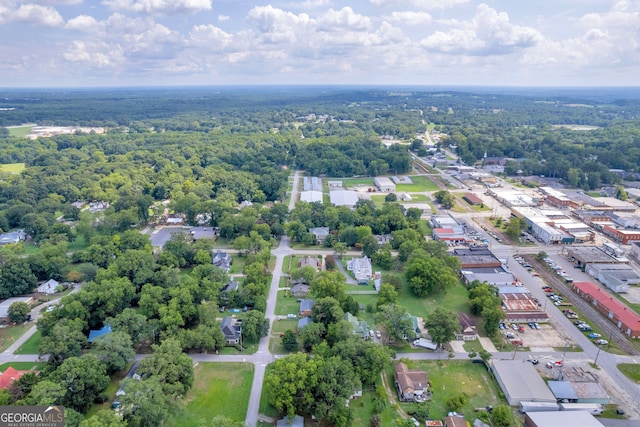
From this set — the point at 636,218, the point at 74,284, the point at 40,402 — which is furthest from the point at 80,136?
the point at 636,218

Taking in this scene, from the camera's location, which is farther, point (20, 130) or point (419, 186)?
point (20, 130)

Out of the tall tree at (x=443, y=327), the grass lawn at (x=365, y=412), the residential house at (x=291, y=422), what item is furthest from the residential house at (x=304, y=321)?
the tall tree at (x=443, y=327)

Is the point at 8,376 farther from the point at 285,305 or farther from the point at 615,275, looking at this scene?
the point at 615,275

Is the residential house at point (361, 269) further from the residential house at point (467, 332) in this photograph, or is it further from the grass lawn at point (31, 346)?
the grass lawn at point (31, 346)

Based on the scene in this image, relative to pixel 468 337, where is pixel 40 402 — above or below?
above

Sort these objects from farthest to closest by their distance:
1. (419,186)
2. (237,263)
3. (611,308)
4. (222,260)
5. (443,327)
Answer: (419,186) < (237,263) < (222,260) < (611,308) < (443,327)

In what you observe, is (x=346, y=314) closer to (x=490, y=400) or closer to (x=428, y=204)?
(x=490, y=400)

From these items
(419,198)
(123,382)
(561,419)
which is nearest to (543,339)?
(561,419)
